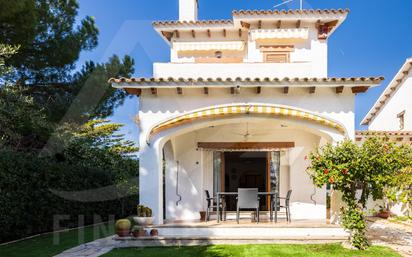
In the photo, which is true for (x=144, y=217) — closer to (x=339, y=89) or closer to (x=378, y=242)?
(x=378, y=242)

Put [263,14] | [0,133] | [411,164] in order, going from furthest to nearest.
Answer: [263,14] < [0,133] < [411,164]

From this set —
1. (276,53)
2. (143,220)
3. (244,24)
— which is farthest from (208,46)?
(143,220)

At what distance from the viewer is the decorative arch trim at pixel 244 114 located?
17453mm

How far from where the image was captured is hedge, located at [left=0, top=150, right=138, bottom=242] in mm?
18141

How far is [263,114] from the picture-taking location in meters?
17.8

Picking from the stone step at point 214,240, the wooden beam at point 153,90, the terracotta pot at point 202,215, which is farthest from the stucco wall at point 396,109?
the wooden beam at point 153,90

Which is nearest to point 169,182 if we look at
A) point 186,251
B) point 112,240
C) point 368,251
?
point 112,240

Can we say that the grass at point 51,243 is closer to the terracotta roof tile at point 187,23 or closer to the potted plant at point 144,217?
the potted plant at point 144,217

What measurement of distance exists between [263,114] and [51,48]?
54.5 feet

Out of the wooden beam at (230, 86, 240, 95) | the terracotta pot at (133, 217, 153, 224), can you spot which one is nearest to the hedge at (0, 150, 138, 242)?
the terracotta pot at (133, 217, 153, 224)

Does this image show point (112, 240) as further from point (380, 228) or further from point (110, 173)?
point (380, 228)

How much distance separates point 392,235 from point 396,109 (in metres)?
20.3

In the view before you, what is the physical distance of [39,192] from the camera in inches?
799

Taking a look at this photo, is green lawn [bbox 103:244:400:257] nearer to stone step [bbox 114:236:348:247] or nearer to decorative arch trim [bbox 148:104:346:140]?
stone step [bbox 114:236:348:247]
